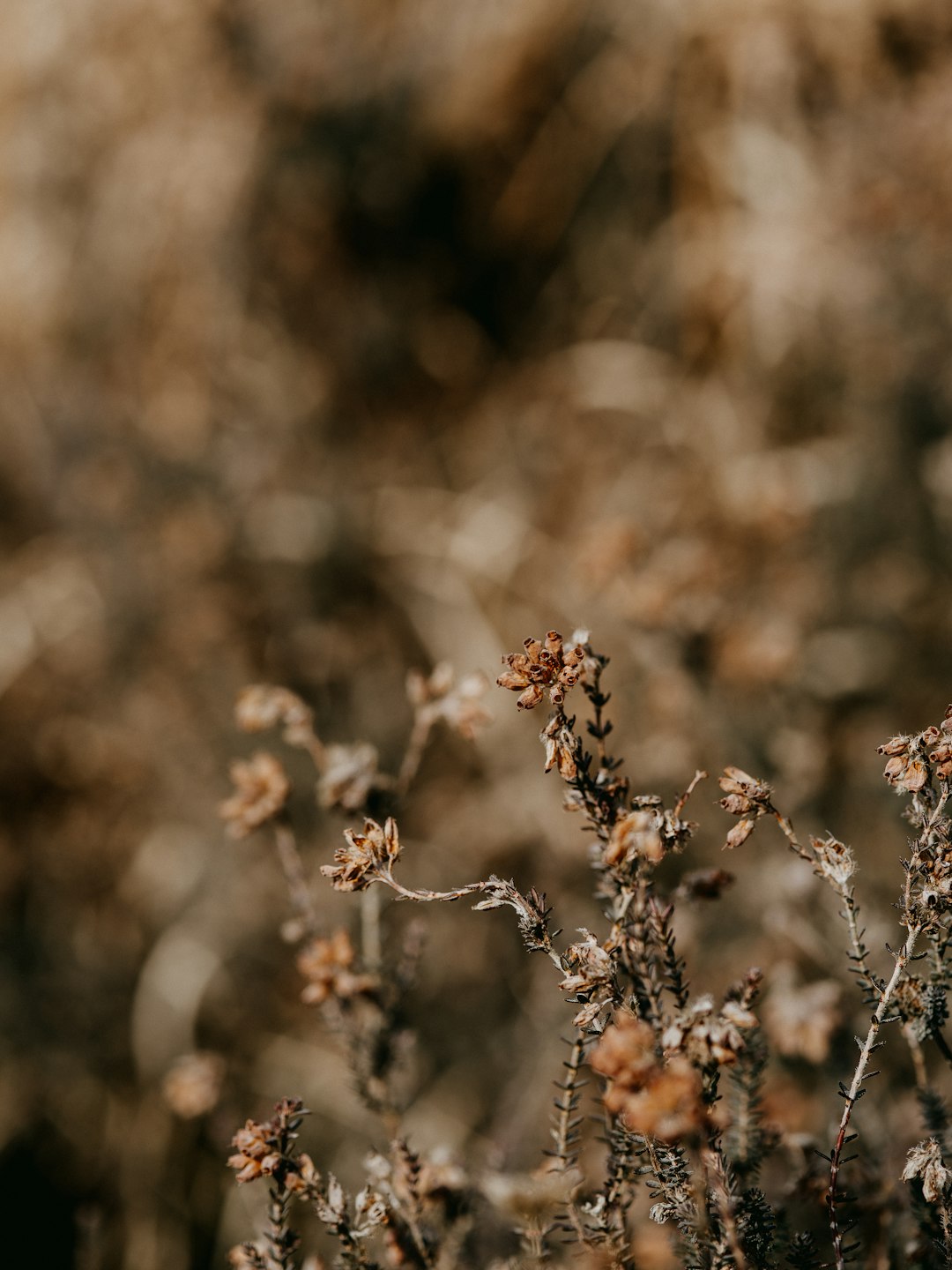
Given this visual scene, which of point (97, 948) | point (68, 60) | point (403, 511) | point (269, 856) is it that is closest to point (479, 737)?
point (269, 856)

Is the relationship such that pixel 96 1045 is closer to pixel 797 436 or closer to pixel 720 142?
pixel 797 436

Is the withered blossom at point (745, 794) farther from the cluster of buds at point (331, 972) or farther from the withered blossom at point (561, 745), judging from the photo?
the cluster of buds at point (331, 972)

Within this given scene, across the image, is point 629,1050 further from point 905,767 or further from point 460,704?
point 460,704

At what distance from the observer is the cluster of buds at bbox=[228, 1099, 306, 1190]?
0.78 metres

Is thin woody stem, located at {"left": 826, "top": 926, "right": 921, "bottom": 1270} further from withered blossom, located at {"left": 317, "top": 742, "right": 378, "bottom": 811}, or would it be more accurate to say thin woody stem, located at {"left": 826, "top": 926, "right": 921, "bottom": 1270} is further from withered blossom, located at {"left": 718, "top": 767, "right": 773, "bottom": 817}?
withered blossom, located at {"left": 317, "top": 742, "right": 378, "bottom": 811}

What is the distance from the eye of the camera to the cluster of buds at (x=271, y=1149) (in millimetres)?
784

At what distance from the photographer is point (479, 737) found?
8.57 ft

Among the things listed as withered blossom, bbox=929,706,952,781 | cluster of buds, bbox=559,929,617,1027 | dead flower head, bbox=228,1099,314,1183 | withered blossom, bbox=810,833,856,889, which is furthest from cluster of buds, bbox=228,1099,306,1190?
withered blossom, bbox=929,706,952,781

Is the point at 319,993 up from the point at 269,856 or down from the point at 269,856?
down

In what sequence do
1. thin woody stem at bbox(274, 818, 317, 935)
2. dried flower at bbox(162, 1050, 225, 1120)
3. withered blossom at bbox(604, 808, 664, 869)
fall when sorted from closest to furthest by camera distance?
withered blossom at bbox(604, 808, 664, 869), thin woody stem at bbox(274, 818, 317, 935), dried flower at bbox(162, 1050, 225, 1120)

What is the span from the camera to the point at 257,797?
109cm

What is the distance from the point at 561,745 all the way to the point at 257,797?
0.50 m

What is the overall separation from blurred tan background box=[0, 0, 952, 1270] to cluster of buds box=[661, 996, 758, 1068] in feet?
2.90

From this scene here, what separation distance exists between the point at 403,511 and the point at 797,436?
1.36m
